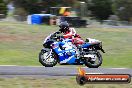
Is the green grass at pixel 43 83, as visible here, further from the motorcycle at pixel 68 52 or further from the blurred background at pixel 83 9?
the blurred background at pixel 83 9

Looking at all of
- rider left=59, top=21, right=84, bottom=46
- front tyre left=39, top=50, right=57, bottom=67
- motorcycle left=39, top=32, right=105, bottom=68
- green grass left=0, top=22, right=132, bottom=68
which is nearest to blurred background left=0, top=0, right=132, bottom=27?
green grass left=0, top=22, right=132, bottom=68

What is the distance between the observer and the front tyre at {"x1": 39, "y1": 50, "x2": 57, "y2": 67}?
14.3 meters

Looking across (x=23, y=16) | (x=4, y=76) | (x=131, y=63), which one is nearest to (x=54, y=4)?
(x=23, y=16)

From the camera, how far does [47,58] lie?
47.1ft

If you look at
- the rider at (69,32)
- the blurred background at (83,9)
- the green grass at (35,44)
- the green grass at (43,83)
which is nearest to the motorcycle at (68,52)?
the rider at (69,32)

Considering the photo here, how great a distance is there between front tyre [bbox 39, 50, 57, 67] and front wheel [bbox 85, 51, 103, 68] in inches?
41.9

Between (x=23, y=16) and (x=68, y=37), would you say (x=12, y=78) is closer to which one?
(x=68, y=37)

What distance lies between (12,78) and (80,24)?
80.5 feet

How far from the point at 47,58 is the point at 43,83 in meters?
1.22

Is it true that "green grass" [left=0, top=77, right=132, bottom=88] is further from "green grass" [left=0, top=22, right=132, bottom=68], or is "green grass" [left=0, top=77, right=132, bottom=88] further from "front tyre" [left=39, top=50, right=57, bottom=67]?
"green grass" [left=0, top=22, right=132, bottom=68]

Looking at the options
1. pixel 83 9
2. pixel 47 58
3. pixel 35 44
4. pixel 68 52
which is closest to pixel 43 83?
pixel 47 58

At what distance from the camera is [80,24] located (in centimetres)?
3838

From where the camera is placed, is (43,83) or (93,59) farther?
(93,59)

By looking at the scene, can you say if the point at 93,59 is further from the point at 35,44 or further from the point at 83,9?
the point at 83,9
